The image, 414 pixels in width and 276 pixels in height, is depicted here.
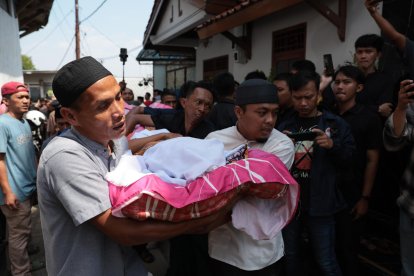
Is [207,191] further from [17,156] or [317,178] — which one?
[17,156]

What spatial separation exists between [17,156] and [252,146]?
2720 mm

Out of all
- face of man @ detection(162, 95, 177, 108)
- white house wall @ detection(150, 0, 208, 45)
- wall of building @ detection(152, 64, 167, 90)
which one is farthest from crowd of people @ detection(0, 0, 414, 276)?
wall of building @ detection(152, 64, 167, 90)

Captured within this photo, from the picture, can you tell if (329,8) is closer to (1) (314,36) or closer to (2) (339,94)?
(1) (314,36)

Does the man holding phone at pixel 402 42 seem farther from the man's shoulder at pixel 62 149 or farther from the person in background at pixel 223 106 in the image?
the man's shoulder at pixel 62 149

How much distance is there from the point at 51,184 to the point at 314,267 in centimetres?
316

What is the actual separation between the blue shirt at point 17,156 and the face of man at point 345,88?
343cm

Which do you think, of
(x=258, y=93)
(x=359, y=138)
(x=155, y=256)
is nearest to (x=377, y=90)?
(x=359, y=138)

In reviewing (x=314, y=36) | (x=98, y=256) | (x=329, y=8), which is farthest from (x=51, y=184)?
(x=314, y=36)

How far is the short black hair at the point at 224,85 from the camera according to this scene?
385 cm

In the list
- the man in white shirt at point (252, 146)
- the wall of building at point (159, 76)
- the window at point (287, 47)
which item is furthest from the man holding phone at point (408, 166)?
the wall of building at point (159, 76)

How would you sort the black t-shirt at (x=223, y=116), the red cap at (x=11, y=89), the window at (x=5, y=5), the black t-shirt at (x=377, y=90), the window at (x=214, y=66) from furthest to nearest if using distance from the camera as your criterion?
1. the window at (x=214, y=66)
2. the window at (x=5, y=5)
3. the black t-shirt at (x=223, y=116)
4. the red cap at (x=11, y=89)
5. the black t-shirt at (x=377, y=90)

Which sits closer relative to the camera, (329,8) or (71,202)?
(71,202)

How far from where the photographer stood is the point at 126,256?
55.6 inches

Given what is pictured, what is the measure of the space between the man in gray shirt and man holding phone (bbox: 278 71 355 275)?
1.50 meters
